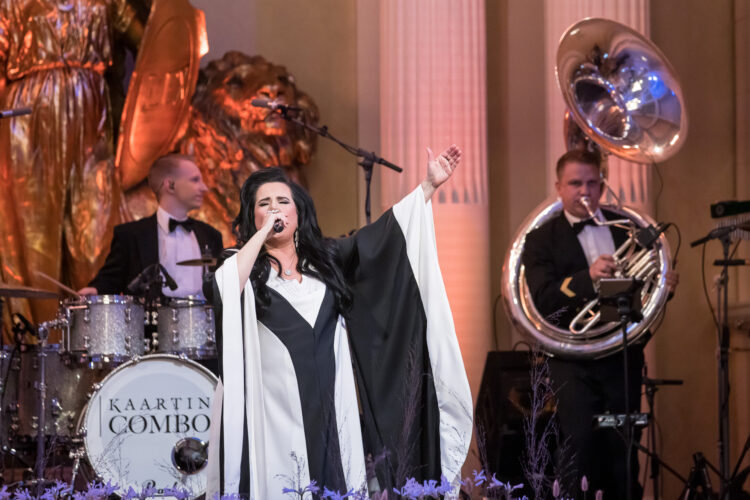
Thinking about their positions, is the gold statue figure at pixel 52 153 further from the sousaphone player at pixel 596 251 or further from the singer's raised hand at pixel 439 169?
the singer's raised hand at pixel 439 169

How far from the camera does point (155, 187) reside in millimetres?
7109

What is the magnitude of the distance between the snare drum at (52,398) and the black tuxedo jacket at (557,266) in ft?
7.92

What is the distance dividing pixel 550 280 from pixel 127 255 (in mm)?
2541

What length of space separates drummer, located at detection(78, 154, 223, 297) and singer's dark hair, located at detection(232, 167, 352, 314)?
7.83ft

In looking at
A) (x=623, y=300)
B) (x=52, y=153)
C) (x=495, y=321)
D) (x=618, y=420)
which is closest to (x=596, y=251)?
(x=623, y=300)

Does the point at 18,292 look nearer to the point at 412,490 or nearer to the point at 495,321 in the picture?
the point at 495,321

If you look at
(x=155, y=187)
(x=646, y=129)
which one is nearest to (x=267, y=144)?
(x=155, y=187)

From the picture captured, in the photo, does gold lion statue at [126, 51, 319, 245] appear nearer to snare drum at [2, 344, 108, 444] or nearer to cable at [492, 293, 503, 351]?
cable at [492, 293, 503, 351]

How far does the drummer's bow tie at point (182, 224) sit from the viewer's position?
6.96m

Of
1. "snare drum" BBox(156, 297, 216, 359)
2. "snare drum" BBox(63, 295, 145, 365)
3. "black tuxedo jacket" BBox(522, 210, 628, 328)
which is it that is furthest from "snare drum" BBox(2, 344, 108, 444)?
"black tuxedo jacket" BBox(522, 210, 628, 328)

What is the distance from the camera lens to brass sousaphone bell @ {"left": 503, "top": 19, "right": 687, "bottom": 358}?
611 cm

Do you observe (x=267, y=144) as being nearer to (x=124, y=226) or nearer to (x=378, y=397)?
(x=124, y=226)

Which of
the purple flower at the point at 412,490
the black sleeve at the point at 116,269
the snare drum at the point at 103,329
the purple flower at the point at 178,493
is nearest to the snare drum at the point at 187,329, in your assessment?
the snare drum at the point at 103,329

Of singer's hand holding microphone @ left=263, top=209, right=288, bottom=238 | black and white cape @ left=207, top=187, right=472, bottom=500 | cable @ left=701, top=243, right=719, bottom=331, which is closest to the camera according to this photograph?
black and white cape @ left=207, top=187, right=472, bottom=500
